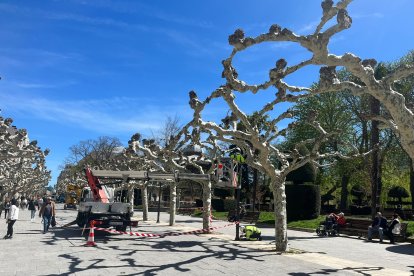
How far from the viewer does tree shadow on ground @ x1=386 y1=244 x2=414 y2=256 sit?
15.5m

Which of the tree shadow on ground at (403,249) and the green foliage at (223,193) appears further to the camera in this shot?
the green foliage at (223,193)

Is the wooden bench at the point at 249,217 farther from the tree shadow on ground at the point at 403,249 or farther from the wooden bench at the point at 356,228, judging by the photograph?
the tree shadow on ground at the point at 403,249

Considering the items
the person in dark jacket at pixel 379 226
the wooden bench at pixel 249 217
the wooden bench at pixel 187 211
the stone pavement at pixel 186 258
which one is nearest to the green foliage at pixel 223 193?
the wooden bench at pixel 187 211

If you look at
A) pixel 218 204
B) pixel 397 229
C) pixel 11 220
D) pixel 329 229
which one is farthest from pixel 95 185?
pixel 218 204

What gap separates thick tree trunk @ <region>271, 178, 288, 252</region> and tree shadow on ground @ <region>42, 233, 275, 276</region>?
59 cm

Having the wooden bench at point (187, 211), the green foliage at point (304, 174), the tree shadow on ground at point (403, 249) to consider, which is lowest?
the tree shadow on ground at point (403, 249)

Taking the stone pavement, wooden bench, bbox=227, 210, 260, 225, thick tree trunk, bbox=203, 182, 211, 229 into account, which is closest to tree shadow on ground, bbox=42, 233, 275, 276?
the stone pavement

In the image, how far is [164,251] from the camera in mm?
13773

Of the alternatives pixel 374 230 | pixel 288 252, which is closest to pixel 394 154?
pixel 374 230

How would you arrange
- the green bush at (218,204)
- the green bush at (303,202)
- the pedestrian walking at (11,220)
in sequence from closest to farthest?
the pedestrian walking at (11,220)
the green bush at (303,202)
the green bush at (218,204)

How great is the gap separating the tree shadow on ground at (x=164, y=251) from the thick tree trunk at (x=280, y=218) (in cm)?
59

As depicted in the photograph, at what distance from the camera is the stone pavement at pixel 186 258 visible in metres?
10.3

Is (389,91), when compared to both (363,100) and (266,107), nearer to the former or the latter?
(266,107)

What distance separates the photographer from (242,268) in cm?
1080
